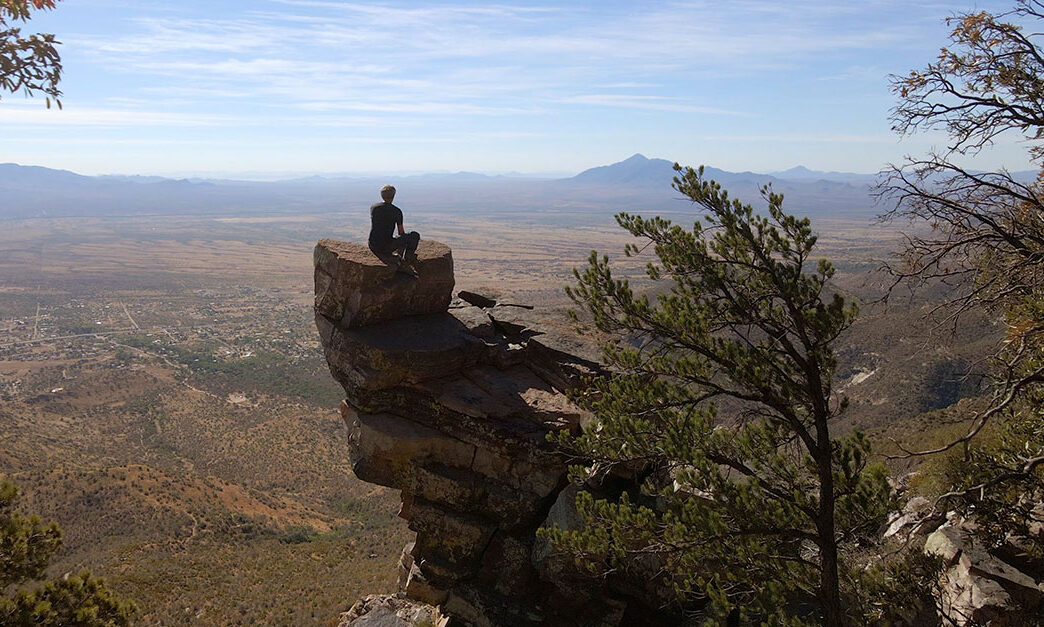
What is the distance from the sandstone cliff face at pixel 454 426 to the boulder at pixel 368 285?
0.03 meters

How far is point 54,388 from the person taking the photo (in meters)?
67.4

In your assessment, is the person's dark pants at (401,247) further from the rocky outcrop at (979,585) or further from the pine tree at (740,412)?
the rocky outcrop at (979,585)

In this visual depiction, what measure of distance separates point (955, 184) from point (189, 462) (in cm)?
4941

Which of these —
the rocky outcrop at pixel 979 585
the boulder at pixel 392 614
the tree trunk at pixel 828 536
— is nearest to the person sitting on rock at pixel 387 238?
the boulder at pixel 392 614

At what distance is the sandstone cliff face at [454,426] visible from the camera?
43.3ft

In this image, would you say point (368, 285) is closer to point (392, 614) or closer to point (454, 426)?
point (454, 426)

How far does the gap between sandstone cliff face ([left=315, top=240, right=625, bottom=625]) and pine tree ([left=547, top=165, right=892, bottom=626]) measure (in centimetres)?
390

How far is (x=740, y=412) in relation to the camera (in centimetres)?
890

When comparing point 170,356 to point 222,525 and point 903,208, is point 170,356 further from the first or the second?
point 903,208

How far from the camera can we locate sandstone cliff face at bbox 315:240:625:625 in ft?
43.3

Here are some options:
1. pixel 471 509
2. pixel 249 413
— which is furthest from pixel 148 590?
pixel 249 413

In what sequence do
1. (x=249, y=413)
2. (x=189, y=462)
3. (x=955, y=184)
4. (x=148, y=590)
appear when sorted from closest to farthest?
(x=955, y=184)
(x=148, y=590)
(x=189, y=462)
(x=249, y=413)

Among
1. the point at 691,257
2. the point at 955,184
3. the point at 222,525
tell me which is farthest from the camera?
the point at 222,525

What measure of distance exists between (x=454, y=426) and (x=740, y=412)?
268 inches
